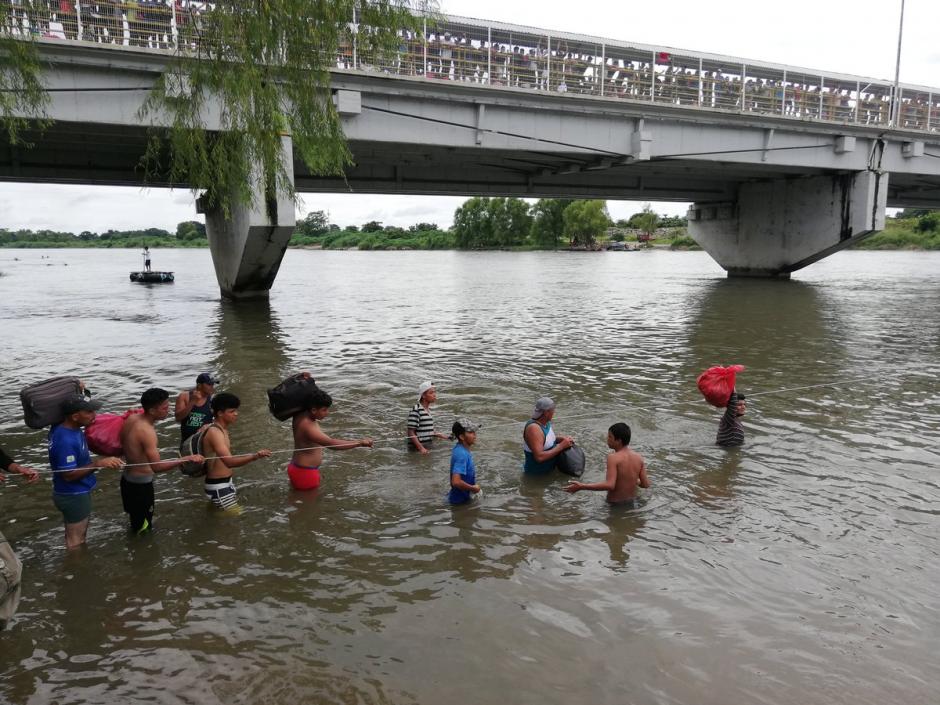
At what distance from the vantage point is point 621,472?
6.77 metres

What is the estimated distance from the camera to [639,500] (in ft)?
23.1

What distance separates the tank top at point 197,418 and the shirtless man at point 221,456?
42.3 inches

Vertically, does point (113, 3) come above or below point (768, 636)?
above

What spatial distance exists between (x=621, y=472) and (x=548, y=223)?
10942cm

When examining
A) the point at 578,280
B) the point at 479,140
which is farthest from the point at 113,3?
the point at 578,280

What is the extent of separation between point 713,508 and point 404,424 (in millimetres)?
→ 4942

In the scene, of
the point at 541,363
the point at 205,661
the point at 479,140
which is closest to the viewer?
the point at 205,661

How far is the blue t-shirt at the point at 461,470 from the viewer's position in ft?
22.0

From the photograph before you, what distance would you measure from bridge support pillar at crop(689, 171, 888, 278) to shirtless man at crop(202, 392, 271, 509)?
35479mm

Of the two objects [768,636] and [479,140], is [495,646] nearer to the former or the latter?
[768,636]

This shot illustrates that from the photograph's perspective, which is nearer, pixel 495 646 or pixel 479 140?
pixel 495 646

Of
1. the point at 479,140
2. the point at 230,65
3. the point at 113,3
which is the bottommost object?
the point at 230,65

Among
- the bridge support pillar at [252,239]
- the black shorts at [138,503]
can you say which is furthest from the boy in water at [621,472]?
the bridge support pillar at [252,239]

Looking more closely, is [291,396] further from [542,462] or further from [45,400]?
[542,462]
